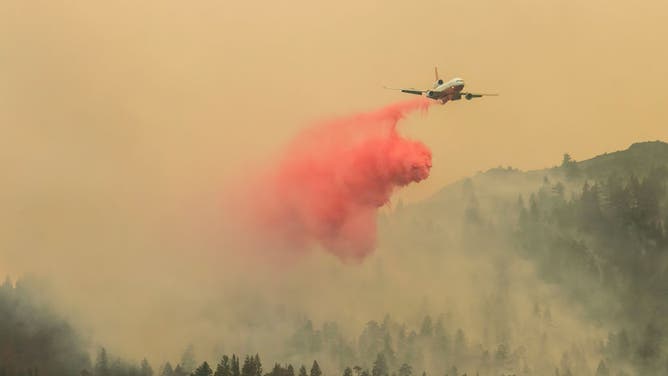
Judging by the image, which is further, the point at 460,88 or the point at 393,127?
the point at 393,127

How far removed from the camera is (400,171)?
Result: 18338cm

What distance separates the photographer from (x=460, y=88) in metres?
170

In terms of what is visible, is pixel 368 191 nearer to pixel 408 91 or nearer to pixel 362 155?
pixel 362 155

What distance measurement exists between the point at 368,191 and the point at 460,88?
1173 inches

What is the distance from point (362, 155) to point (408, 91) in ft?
92.9

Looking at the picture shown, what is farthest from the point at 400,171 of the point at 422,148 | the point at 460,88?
the point at 460,88

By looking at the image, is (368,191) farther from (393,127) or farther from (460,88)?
(460,88)

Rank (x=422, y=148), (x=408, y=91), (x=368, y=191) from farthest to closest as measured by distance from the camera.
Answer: (x=368, y=191) < (x=422, y=148) < (x=408, y=91)


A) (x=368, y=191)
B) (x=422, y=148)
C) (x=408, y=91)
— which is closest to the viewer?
(x=408, y=91)

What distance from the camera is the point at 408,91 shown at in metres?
167

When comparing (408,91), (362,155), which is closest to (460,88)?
(408,91)

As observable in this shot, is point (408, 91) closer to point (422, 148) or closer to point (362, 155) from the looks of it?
point (422, 148)

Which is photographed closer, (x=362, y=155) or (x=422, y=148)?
(x=422, y=148)

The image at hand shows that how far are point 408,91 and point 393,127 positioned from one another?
67.4ft
